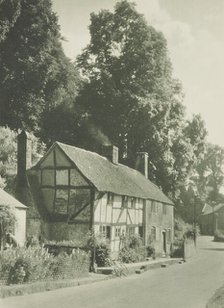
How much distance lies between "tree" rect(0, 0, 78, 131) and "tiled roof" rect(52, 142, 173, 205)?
627 centimetres

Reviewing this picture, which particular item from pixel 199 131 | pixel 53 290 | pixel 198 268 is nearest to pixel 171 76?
pixel 199 131

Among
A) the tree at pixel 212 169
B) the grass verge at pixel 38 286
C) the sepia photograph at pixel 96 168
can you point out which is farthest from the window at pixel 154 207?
the tree at pixel 212 169

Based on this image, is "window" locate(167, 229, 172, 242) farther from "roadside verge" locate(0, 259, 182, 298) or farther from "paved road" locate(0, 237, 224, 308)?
"paved road" locate(0, 237, 224, 308)

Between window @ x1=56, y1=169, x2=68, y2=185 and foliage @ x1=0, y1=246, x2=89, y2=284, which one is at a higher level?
window @ x1=56, y1=169, x2=68, y2=185

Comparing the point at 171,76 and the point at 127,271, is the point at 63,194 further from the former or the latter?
the point at 171,76

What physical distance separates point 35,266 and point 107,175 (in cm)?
1453

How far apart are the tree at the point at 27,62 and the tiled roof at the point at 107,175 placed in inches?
247

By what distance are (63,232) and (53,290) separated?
10.7 meters

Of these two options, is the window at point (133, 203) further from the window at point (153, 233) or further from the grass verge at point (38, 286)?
the grass verge at point (38, 286)

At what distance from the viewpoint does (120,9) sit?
1753 inches

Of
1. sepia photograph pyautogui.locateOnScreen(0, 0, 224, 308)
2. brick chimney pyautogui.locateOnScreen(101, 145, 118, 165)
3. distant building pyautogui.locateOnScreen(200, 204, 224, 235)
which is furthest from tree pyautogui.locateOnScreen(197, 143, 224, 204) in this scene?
brick chimney pyautogui.locateOnScreen(101, 145, 118, 165)

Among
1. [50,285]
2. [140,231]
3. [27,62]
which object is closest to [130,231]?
[140,231]

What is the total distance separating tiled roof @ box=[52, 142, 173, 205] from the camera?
28844 mm

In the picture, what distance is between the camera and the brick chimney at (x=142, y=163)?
1676 inches
